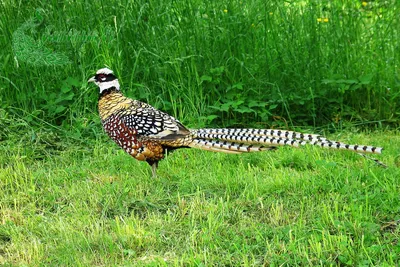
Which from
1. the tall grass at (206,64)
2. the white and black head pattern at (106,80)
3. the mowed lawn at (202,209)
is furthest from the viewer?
the tall grass at (206,64)

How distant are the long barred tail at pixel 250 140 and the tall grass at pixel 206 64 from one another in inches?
58.7

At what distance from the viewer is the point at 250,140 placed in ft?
17.8

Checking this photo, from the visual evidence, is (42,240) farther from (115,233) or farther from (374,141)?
(374,141)

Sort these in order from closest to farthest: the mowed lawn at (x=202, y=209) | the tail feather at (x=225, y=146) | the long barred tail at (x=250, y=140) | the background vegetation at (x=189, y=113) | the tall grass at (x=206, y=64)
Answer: the mowed lawn at (x=202, y=209), the background vegetation at (x=189, y=113), the long barred tail at (x=250, y=140), the tail feather at (x=225, y=146), the tall grass at (x=206, y=64)

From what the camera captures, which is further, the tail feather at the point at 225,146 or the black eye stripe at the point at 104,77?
the black eye stripe at the point at 104,77

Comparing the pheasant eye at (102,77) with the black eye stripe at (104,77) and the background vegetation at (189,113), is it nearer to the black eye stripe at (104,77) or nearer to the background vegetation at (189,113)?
the black eye stripe at (104,77)

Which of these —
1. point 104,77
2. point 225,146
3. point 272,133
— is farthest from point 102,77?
point 272,133

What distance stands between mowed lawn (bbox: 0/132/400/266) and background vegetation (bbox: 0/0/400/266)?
0.02m

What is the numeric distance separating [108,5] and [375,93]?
320cm

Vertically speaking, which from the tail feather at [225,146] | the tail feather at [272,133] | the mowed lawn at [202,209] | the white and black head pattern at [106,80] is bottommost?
the mowed lawn at [202,209]

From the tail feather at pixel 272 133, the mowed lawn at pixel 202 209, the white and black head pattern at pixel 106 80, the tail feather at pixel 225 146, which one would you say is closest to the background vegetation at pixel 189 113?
the mowed lawn at pixel 202 209

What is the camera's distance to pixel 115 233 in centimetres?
475

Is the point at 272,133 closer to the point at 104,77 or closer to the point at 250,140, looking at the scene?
the point at 250,140

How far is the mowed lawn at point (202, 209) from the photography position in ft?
14.2
